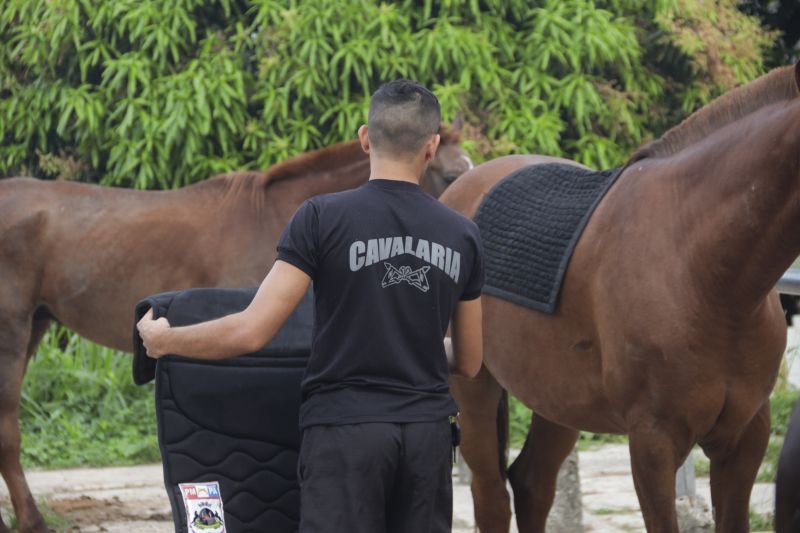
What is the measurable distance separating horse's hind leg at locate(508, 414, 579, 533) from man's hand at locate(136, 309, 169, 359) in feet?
7.56

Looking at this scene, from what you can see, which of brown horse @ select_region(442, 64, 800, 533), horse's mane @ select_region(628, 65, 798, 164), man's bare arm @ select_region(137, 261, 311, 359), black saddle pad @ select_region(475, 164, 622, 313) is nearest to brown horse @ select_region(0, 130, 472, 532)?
black saddle pad @ select_region(475, 164, 622, 313)

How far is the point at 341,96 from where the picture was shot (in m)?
8.54

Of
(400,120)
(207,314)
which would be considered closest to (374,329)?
(400,120)

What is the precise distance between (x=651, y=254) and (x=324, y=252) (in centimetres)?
131

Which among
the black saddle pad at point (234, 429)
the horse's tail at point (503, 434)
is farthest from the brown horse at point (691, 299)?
the black saddle pad at point (234, 429)

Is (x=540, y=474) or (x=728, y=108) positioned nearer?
(x=728, y=108)

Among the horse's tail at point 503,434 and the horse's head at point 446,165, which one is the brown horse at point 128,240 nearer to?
the horse's head at point 446,165

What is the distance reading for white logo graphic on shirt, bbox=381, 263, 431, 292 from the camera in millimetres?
2850

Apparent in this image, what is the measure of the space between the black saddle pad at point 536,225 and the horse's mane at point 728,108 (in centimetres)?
27

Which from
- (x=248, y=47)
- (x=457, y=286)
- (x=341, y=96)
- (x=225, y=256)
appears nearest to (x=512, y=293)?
(x=457, y=286)

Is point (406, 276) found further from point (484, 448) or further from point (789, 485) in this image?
point (484, 448)

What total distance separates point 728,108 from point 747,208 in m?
0.40

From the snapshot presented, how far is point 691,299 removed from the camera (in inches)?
142

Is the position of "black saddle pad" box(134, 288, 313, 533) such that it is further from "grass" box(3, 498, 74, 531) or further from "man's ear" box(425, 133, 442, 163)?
"grass" box(3, 498, 74, 531)
